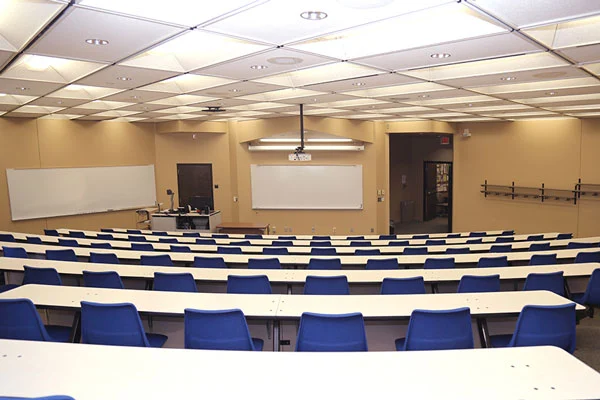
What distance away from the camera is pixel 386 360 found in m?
2.38

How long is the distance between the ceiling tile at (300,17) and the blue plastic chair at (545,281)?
322 centimetres

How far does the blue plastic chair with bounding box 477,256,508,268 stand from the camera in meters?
5.52

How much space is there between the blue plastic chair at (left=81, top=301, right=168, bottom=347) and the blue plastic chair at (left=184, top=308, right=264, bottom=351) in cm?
42

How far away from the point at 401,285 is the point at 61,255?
4.93 metres

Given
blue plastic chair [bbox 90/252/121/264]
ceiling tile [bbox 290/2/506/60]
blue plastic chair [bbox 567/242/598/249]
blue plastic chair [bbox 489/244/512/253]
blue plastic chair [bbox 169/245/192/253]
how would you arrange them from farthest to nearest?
blue plastic chair [bbox 567/242/598/249]
blue plastic chair [bbox 169/245/192/253]
blue plastic chair [bbox 489/244/512/253]
blue plastic chair [bbox 90/252/121/264]
ceiling tile [bbox 290/2/506/60]

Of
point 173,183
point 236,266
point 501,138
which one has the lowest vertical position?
point 236,266

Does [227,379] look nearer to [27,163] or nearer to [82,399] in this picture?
[82,399]

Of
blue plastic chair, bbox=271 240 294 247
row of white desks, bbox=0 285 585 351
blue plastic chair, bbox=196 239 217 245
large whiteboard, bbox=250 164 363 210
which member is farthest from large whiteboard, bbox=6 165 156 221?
row of white desks, bbox=0 285 585 351

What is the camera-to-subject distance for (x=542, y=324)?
125 inches

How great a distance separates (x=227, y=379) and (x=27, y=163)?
1177cm

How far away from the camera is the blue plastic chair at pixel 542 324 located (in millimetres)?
3146

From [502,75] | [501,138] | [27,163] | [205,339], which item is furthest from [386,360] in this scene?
[501,138]

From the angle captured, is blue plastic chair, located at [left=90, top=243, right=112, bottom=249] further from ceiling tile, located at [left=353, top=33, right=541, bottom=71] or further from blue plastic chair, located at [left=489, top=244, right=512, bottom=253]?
blue plastic chair, located at [left=489, top=244, right=512, bottom=253]

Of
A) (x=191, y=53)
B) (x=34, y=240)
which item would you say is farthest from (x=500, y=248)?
(x=34, y=240)
